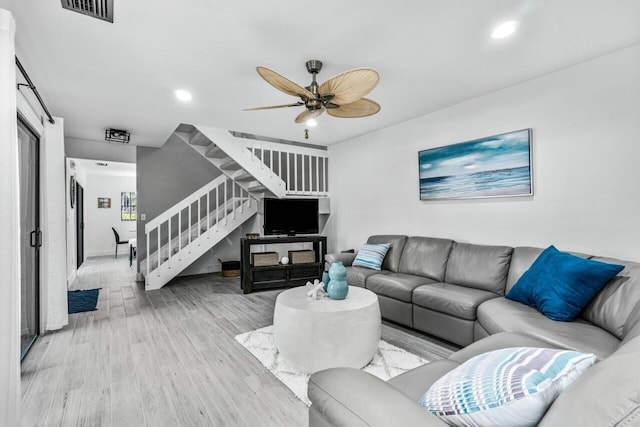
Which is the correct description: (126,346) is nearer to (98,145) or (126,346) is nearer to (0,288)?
(0,288)

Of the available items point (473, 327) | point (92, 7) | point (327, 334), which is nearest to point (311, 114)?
point (92, 7)

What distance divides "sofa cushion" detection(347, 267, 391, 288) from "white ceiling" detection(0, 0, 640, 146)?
2052 mm

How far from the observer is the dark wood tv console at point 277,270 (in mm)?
4781

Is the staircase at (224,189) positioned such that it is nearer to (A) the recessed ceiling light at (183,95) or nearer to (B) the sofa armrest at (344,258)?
(A) the recessed ceiling light at (183,95)

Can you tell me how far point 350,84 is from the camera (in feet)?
7.49

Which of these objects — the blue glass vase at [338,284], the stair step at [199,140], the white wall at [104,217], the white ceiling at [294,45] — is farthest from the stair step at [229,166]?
the white wall at [104,217]

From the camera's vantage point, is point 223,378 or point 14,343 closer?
point 14,343

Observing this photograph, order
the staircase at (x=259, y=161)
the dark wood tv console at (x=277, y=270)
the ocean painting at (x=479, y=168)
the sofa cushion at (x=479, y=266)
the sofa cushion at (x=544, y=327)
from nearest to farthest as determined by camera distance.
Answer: the sofa cushion at (x=544, y=327), the sofa cushion at (x=479, y=266), the ocean painting at (x=479, y=168), the dark wood tv console at (x=277, y=270), the staircase at (x=259, y=161)

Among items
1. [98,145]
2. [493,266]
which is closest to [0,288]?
[493,266]

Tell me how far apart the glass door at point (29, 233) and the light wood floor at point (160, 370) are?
8.8 inches

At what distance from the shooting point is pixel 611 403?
0.62m

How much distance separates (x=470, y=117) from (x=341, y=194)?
8.50 ft

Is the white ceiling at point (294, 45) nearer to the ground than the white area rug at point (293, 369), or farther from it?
farther from it

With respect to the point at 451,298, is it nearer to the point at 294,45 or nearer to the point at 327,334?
the point at 327,334
